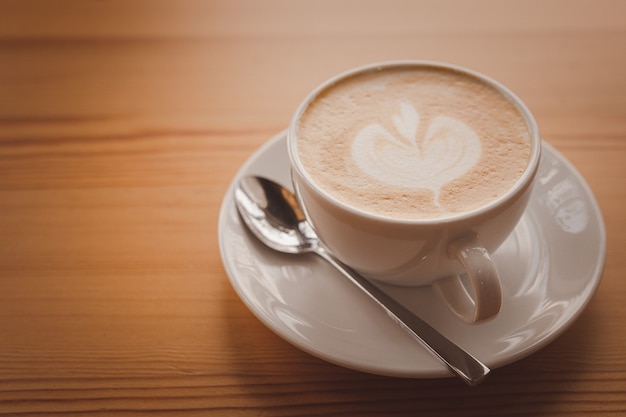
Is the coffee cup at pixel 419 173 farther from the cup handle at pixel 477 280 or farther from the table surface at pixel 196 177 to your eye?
the table surface at pixel 196 177

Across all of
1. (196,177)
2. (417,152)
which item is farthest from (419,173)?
(196,177)

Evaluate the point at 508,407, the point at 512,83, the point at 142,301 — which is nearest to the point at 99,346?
the point at 142,301

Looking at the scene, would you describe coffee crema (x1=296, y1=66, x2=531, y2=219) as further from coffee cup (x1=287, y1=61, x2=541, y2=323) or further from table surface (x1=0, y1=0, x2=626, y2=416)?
table surface (x1=0, y1=0, x2=626, y2=416)

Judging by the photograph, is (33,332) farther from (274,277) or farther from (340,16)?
(340,16)

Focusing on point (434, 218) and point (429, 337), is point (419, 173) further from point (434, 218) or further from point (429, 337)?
point (429, 337)

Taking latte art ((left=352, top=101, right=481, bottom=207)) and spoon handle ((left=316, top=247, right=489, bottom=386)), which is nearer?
spoon handle ((left=316, top=247, right=489, bottom=386))

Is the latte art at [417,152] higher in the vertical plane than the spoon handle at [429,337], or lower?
higher

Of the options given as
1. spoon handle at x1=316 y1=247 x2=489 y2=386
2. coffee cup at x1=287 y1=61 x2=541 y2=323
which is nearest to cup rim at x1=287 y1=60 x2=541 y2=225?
coffee cup at x1=287 y1=61 x2=541 y2=323

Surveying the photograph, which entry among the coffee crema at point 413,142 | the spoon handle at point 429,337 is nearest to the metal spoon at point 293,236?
the spoon handle at point 429,337
